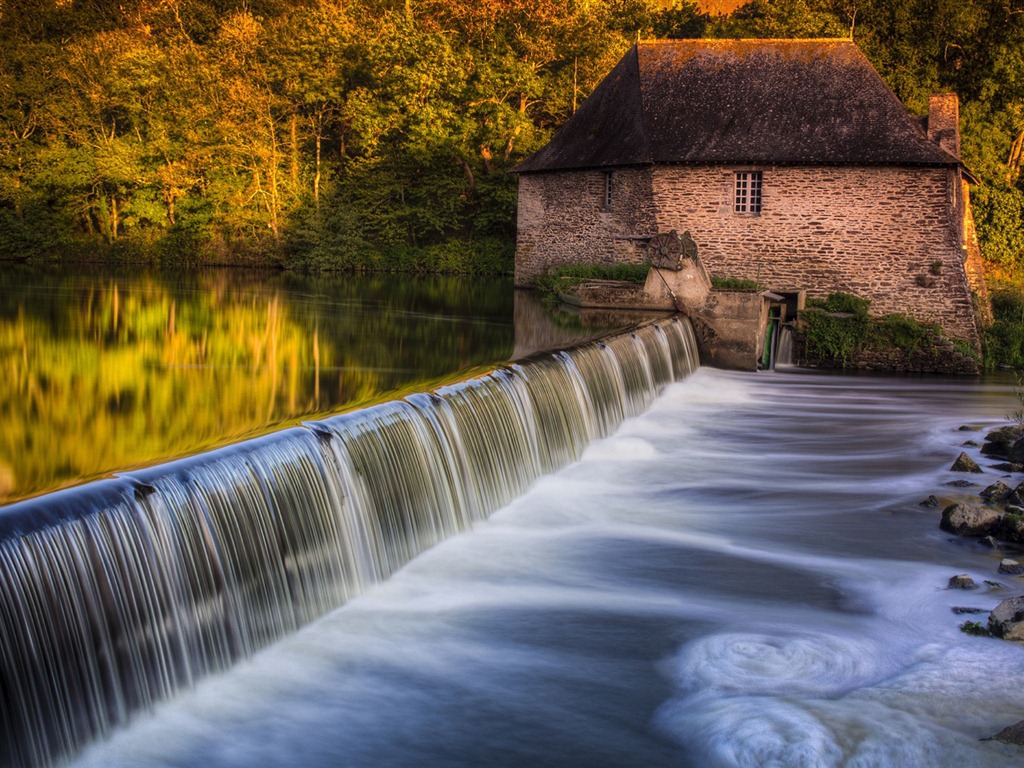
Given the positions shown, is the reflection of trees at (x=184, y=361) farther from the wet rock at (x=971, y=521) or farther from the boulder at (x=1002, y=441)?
the boulder at (x=1002, y=441)

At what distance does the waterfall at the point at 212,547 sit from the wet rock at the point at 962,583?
4.21m

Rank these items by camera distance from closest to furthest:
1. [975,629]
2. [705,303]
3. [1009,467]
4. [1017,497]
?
1. [975,629]
2. [1017,497]
3. [1009,467]
4. [705,303]

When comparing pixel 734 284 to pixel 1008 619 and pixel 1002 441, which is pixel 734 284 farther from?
pixel 1008 619

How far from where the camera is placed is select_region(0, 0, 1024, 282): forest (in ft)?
138

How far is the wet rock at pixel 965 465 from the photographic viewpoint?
13.7m

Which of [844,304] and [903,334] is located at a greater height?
[844,304]

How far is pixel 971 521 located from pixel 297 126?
39.4 metres

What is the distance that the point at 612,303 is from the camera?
24.8m

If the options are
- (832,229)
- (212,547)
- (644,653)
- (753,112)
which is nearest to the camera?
(212,547)

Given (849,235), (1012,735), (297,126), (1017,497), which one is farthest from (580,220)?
(1012,735)

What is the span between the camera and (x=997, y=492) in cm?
1192

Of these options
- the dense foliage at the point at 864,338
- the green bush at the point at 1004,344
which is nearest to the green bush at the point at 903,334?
the dense foliage at the point at 864,338

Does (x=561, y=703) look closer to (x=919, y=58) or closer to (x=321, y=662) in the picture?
(x=321, y=662)

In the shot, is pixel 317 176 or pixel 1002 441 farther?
pixel 317 176
